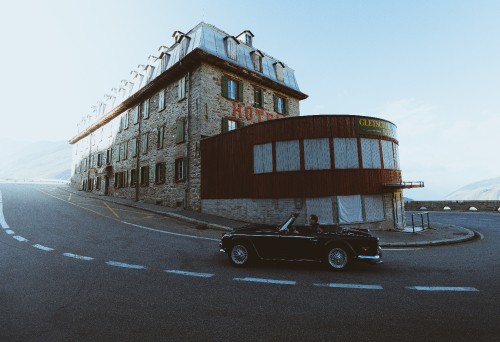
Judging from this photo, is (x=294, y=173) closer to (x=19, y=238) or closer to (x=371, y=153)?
(x=371, y=153)

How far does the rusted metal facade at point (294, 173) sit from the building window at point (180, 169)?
11.9ft

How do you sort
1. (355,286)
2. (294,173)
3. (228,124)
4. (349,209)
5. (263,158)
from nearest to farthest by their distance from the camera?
(355,286)
(349,209)
(294,173)
(263,158)
(228,124)

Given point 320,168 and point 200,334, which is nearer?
point 200,334

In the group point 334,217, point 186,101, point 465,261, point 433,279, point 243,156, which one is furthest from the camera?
point 186,101

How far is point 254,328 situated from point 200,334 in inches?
28.8

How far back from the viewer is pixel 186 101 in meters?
20.0

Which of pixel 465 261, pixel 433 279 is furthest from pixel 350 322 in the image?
pixel 465 261

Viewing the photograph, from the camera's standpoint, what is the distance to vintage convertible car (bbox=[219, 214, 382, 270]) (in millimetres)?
6723

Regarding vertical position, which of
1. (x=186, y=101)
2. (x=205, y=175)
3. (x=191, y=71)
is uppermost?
(x=191, y=71)

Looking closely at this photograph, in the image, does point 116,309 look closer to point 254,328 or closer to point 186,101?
point 254,328

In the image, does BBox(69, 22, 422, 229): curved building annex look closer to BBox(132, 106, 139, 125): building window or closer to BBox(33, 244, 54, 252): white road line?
BBox(132, 106, 139, 125): building window

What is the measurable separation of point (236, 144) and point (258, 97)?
740 centimetres

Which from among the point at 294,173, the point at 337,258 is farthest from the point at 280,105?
the point at 337,258

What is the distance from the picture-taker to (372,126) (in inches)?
582
